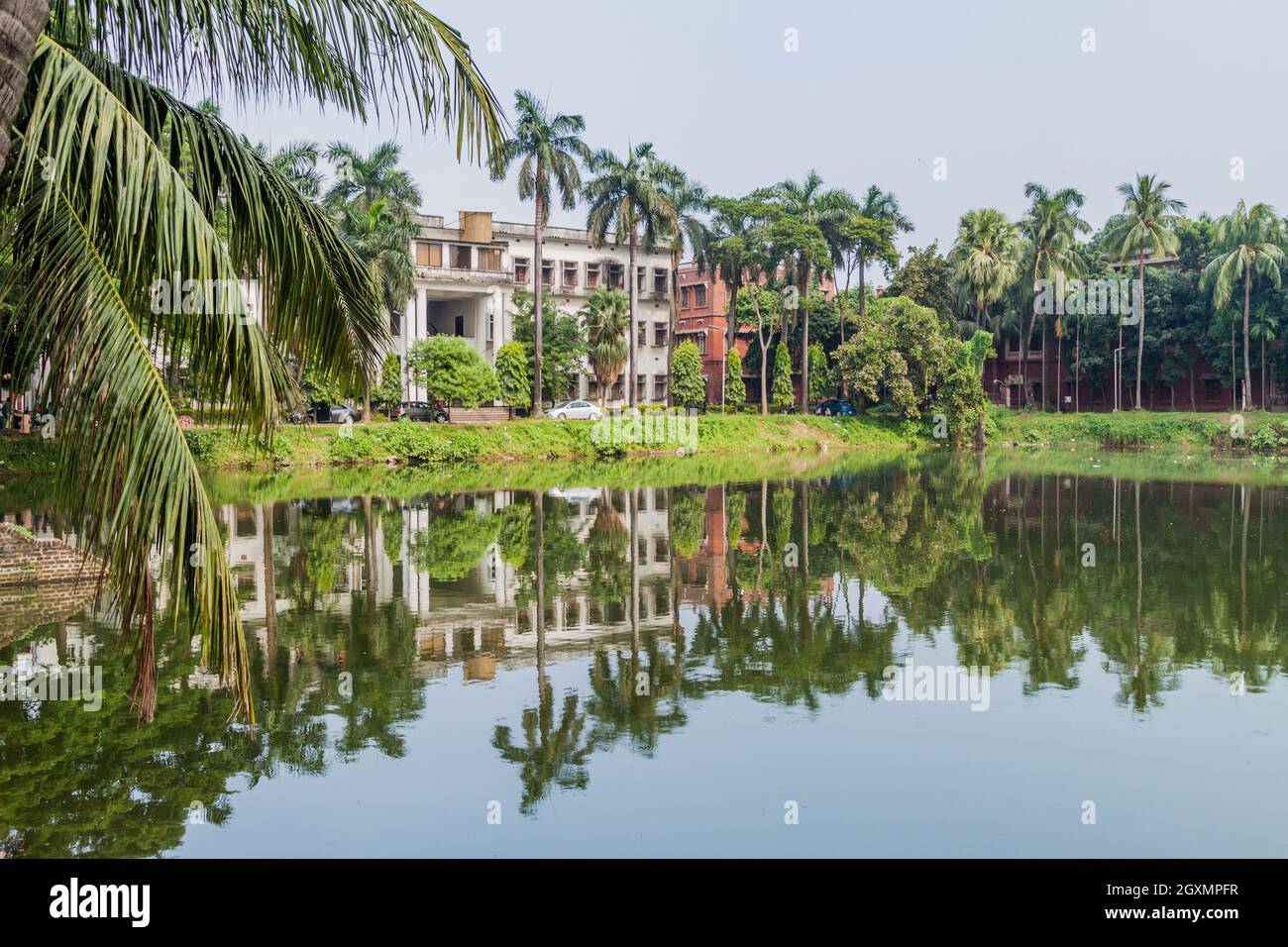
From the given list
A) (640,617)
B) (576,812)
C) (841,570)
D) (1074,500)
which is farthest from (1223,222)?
(576,812)

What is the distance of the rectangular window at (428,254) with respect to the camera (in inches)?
2347

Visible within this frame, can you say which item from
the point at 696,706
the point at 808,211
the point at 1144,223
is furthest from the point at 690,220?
the point at 696,706

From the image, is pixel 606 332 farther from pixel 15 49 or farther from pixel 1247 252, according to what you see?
pixel 15 49

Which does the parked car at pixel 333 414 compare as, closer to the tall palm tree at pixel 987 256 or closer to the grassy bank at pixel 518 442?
the grassy bank at pixel 518 442

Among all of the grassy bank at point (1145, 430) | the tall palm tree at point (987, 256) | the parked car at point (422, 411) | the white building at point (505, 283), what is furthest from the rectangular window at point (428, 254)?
the grassy bank at point (1145, 430)

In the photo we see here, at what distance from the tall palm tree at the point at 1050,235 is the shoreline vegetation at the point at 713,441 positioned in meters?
7.64

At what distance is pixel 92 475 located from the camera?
5141 mm

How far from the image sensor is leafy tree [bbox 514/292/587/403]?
5875 cm

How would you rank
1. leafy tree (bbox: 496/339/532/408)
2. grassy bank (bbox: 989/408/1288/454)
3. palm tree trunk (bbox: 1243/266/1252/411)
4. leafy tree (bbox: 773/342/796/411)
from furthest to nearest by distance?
leafy tree (bbox: 773/342/796/411) → palm tree trunk (bbox: 1243/266/1252/411) → grassy bank (bbox: 989/408/1288/454) → leafy tree (bbox: 496/339/532/408)

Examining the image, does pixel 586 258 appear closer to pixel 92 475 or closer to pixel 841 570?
pixel 841 570

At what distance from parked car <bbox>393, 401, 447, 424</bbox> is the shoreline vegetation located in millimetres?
4435

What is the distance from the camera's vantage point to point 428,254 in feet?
197

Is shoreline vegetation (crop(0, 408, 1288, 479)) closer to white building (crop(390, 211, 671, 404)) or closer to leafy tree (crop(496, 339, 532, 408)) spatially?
leafy tree (crop(496, 339, 532, 408))

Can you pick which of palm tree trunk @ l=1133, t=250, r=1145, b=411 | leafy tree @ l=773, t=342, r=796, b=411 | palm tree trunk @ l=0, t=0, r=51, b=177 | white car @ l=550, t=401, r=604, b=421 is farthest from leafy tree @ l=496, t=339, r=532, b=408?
palm tree trunk @ l=0, t=0, r=51, b=177
